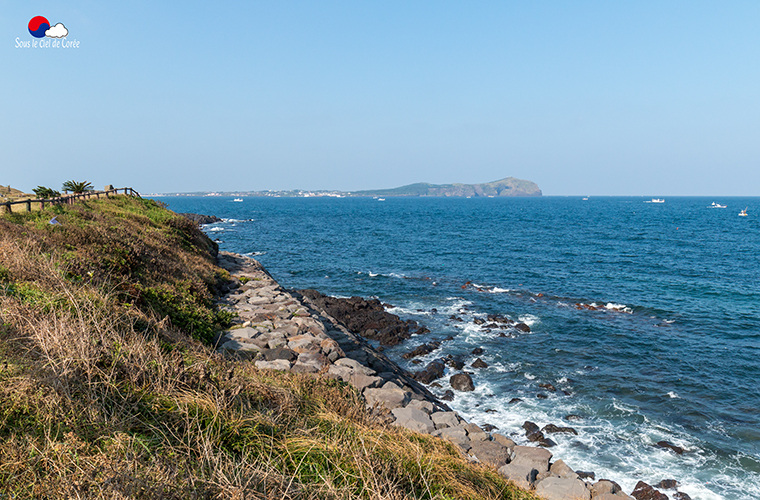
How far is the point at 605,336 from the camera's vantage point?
2052cm

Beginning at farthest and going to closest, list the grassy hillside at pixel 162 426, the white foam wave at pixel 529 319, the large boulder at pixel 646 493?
the white foam wave at pixel 529 319
the large boulder at pixel 646 493
the grassy hillside at pixel 162 426

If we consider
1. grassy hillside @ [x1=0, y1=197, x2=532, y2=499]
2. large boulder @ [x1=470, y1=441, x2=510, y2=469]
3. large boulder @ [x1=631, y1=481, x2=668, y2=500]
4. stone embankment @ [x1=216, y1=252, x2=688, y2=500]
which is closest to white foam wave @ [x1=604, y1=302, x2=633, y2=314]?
stone embankment @ [x1=216, y1=252, x2=688, y2=500]

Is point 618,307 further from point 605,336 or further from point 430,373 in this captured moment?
point 430,373

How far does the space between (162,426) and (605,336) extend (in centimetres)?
2106

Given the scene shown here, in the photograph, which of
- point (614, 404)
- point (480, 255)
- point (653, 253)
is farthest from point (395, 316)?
point (653, 253)

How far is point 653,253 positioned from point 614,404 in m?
36.9

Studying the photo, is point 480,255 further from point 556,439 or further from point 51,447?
point 51,447

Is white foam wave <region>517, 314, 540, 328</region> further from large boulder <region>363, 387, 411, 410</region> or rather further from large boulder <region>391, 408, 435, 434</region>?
large boulder <region>391, 408, 435, 434</region>

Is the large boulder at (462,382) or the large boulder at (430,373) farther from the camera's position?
the large boulder at (430,373)

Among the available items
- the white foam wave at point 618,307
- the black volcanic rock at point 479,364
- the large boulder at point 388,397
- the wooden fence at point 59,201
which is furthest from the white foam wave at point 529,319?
the wooden fence at point 59,201

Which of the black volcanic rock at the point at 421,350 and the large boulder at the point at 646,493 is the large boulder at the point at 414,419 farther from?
the black volcanic rock at the point at 421,350

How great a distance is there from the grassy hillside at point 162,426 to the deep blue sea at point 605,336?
785 centimetres

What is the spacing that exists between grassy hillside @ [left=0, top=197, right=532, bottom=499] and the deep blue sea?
785 centimetres

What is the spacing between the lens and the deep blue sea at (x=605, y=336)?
11.9m
